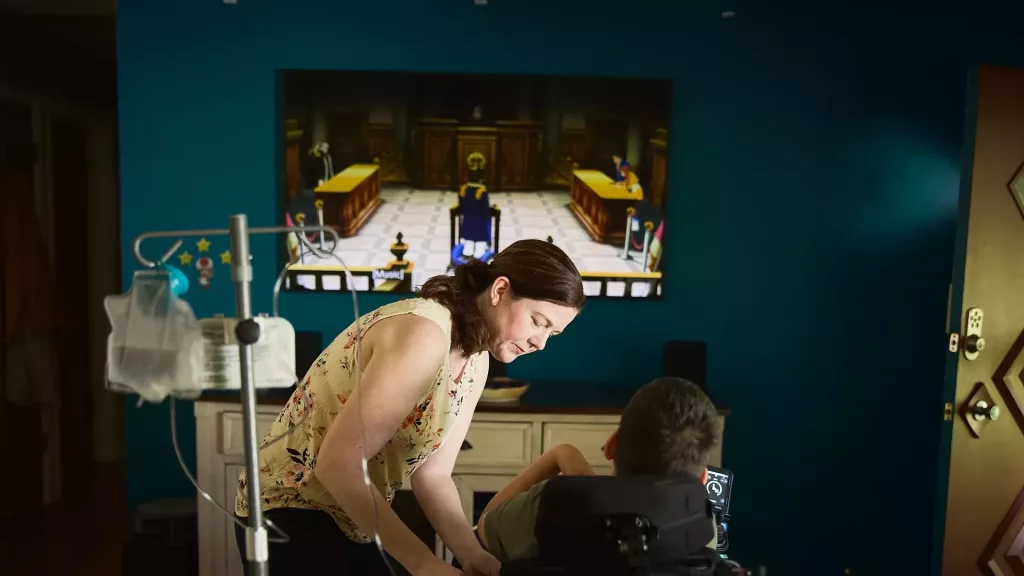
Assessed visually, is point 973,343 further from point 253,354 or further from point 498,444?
point 253,354

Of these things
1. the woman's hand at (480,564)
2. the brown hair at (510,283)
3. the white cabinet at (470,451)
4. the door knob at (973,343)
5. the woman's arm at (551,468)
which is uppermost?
the brown hair at (510,283)

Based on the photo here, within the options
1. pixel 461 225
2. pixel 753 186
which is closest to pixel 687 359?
pixel 753 186

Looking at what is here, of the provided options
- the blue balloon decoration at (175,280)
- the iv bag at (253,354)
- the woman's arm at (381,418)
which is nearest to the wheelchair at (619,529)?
the woman's arm at (381,418)

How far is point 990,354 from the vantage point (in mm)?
2441

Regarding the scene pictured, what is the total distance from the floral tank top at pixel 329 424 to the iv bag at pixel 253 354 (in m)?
0.26

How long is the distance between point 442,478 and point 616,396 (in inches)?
56.3

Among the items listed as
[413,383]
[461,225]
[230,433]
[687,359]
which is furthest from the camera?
[461,225]

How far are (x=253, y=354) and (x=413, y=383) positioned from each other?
0.28m

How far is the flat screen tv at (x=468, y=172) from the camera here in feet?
9.70

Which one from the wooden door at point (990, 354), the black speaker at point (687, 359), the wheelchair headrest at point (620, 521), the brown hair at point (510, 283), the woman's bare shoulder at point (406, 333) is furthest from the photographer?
the black speaker at point (687, 359)

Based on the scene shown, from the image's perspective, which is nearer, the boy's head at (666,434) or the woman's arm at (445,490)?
the boy's head at (666,434)

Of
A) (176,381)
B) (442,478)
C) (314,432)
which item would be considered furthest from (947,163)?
(176,381)

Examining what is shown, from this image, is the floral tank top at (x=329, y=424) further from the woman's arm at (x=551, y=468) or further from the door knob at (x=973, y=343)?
the door knob at (x=973, y=343)

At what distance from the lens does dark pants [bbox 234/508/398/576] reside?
4.29ft
